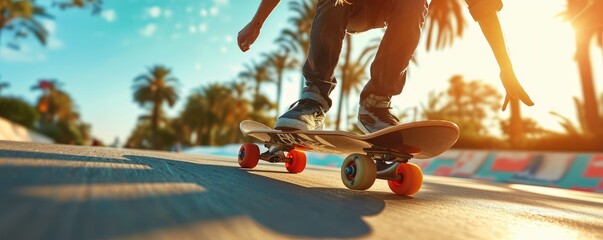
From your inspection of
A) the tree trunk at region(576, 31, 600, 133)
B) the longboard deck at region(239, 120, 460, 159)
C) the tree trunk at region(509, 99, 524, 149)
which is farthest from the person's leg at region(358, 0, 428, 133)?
the tree trunk at region(576, 31, 600, 133)

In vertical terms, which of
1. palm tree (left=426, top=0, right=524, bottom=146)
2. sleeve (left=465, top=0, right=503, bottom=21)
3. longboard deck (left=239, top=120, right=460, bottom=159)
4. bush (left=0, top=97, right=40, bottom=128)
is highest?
palm tree (left=426, top=0, right=524, bottom=146)

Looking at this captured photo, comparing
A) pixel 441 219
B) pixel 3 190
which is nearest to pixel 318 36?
pixel 441 219

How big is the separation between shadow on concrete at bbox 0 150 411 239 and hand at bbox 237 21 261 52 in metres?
1.25

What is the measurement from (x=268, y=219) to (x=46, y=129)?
53.2 meters

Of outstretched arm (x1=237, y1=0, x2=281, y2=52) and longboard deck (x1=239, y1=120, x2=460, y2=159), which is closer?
longboard deck (x1=239, y1=120, x2=460, y2=159)

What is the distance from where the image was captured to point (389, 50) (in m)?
2.33

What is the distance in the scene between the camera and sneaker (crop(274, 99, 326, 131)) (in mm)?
2283

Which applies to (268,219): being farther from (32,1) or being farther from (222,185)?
(32,1)

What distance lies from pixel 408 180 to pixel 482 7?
91cm

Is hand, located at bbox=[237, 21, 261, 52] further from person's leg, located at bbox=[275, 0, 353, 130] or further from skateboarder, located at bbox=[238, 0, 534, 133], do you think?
person's leg, located at bbox=[275, 0, 353, 130]

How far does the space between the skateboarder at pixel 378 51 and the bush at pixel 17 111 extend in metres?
38.7

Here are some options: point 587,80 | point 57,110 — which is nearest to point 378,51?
point 587,80

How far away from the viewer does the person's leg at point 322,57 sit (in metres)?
2.44

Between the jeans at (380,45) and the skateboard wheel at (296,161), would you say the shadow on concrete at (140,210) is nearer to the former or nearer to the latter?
the jeans at (380,45)
